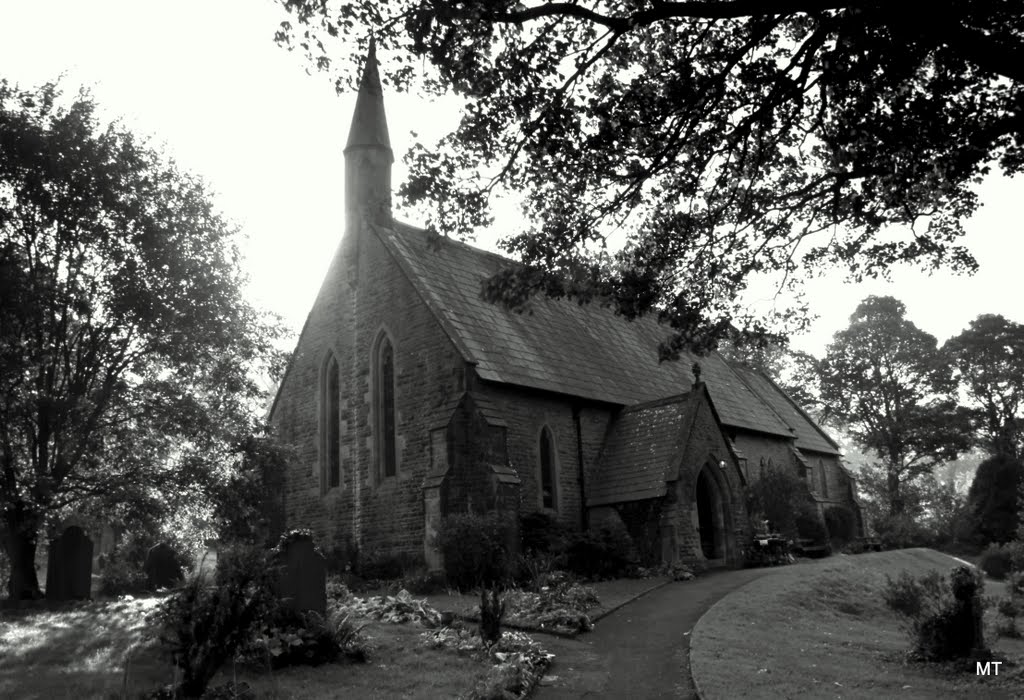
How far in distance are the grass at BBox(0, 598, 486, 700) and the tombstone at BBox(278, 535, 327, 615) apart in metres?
1.02

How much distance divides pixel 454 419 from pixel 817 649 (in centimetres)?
1005

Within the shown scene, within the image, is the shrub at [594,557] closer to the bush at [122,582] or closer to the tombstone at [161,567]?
the tombstone at [161,567]

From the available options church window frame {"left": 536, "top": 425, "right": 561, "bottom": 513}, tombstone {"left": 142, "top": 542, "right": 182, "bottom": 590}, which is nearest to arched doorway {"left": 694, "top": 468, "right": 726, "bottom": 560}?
church window frame {"left": 536, "top": 425, "right": 561, "bottom": 513}

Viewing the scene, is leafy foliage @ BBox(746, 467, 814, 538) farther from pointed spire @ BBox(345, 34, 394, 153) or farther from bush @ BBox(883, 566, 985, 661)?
pointed spire @ BBox(345, 34, 394, 153)

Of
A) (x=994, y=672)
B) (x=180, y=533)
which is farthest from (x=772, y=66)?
(x=180, y=533)

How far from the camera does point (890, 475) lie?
154 ft

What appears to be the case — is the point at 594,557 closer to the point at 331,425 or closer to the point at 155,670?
the point at 331,425

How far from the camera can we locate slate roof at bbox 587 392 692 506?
70.3ft

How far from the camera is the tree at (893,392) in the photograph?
46.5 metres

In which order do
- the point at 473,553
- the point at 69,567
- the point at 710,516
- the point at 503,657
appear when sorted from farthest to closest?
the point at 710,516, the point at 69,567, the point at 473,553, the point at 503,657

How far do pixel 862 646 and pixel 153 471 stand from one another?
15.8m

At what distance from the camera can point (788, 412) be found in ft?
128

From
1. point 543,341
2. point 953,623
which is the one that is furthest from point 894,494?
point 953,623

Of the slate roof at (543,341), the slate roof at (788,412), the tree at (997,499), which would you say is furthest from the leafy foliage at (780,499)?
the tree at (997,499)
